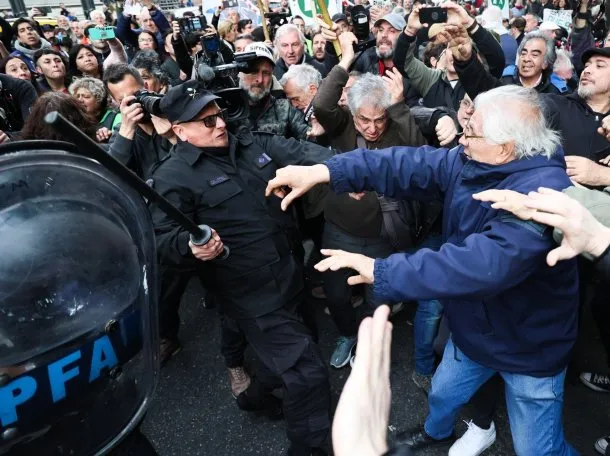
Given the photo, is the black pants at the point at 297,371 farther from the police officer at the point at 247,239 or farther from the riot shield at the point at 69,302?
the riot shield at the point at 69,302

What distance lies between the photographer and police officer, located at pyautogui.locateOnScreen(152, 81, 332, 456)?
219cm

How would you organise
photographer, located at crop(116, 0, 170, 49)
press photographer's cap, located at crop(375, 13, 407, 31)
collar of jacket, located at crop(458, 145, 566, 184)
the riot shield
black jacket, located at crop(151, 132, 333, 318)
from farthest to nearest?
photographer, located at crop(116, 0, 170, 49), press photographer's cap, located at crop(375, 13, 407, 31), black jacket, located at crop(151, 132, 333, 318), collar of jacket, located at crop(458, 145, 566, 184), the riot shield

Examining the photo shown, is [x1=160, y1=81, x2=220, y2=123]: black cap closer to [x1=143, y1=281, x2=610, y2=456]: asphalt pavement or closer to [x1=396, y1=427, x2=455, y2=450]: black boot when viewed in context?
[x1=143, y1=281, x2=610, y2=456]: asphalt pavement

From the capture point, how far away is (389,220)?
2.81 m

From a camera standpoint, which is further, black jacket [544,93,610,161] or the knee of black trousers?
black jacket [544,93,610,161]

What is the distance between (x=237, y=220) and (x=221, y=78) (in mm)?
930

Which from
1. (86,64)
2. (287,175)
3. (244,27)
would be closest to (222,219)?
(287,175)

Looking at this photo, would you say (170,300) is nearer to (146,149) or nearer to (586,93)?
(146,149)

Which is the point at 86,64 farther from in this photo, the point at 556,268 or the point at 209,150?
the point at 556,268

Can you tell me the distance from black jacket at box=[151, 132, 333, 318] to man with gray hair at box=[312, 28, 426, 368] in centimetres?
50

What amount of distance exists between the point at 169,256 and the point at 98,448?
1.07 m

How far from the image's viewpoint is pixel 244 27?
7.93 metres

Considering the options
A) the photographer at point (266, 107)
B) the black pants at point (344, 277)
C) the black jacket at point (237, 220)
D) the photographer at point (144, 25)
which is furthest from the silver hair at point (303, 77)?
the photographer at point (144, 25)

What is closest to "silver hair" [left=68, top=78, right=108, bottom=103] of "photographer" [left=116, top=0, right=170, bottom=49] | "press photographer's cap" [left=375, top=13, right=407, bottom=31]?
"press photographer's cap" [left=375, top=13, right=407, bottom=31]
